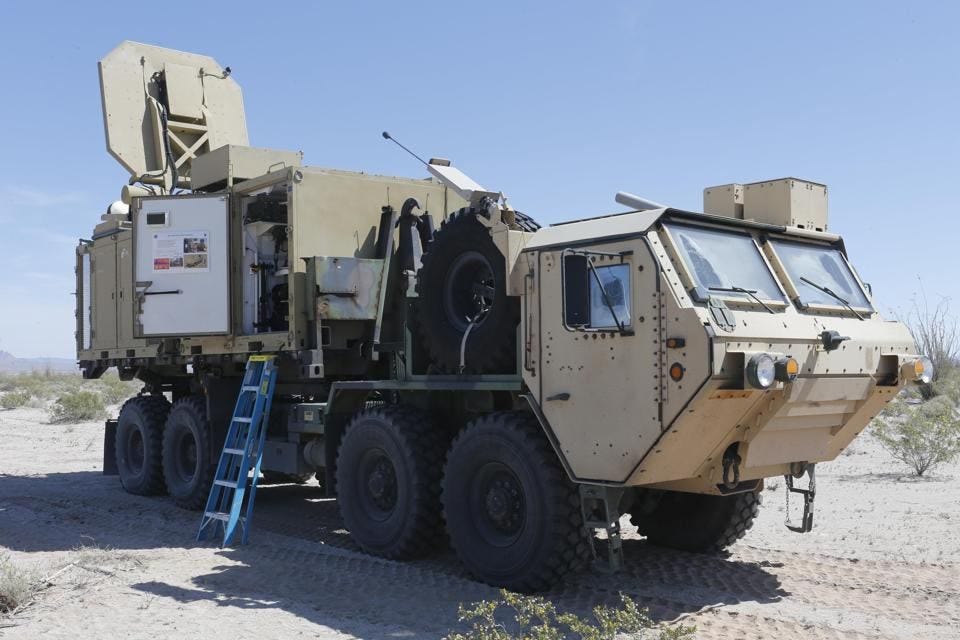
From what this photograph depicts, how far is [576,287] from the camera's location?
254 inches

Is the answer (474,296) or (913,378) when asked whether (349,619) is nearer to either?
(474,296)

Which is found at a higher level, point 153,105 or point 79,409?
point 153,105

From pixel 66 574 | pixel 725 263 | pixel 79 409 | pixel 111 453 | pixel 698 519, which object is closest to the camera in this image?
pixel 725 263

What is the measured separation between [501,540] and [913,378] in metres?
3.18

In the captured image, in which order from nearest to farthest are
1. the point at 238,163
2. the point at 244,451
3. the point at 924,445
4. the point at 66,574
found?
the point at 66,574 < the point at 244,451 < the point at 238,163 < the point at 924,445

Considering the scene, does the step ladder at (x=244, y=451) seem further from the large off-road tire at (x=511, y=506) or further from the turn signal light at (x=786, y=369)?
the turn signal light at (x=786, y=369)

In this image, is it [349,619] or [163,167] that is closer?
[349,619]

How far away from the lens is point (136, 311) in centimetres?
1062

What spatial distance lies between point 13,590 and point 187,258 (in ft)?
15.0

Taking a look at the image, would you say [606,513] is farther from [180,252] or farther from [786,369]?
[180,252]

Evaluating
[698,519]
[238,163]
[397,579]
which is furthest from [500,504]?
[238,163]

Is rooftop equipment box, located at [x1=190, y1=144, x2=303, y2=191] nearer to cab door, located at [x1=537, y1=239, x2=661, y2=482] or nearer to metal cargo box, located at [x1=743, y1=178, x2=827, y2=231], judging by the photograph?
cab door, located at [x1=537, y1=239, x2=661, y2=482]

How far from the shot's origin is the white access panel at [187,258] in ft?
34.1

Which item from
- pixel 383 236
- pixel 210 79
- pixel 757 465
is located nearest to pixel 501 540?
pixel 757 465
